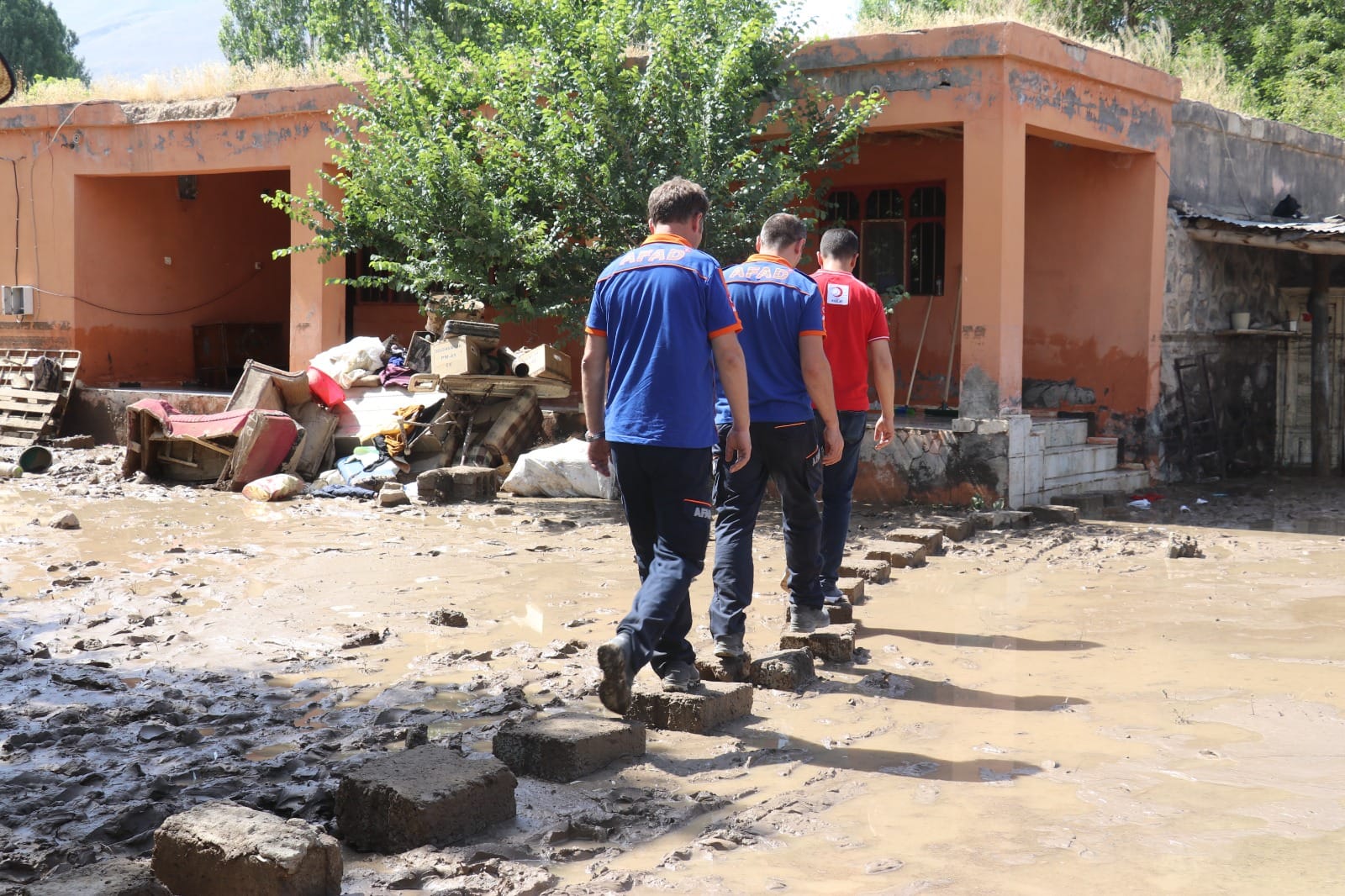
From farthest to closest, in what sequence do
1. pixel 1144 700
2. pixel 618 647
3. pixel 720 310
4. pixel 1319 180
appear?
pixel 1319 180 < pixel 1144 700 < pixel 720 310 < pixel 618 647

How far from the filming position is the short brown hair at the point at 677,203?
459 cm

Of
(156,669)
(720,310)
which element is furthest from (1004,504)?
(156,669)

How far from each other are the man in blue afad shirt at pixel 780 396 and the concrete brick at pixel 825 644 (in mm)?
411

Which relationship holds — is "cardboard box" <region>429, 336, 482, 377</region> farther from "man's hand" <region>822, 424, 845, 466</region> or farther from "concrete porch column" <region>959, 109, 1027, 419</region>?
"man's hand" <region>822, 424, 845, 466</region>

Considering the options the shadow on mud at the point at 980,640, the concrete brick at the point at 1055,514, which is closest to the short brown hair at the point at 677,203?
the shadow on mud at the point at 980,640

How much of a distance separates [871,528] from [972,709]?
187 inches

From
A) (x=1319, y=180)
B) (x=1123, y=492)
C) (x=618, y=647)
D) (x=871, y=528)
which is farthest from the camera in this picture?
(x=1319, y=180)

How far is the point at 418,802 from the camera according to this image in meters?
3.29

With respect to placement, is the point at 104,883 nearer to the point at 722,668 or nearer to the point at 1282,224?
the point at 722,668

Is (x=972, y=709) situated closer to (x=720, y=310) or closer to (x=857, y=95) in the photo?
(x=720, y=310)

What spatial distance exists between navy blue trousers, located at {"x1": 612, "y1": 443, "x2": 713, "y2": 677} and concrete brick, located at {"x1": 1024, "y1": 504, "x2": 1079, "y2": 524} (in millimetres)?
5964

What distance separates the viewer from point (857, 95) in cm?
1099

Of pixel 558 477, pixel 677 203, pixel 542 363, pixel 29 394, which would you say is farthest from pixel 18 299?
pixel 677 203

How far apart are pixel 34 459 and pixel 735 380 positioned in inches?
419
